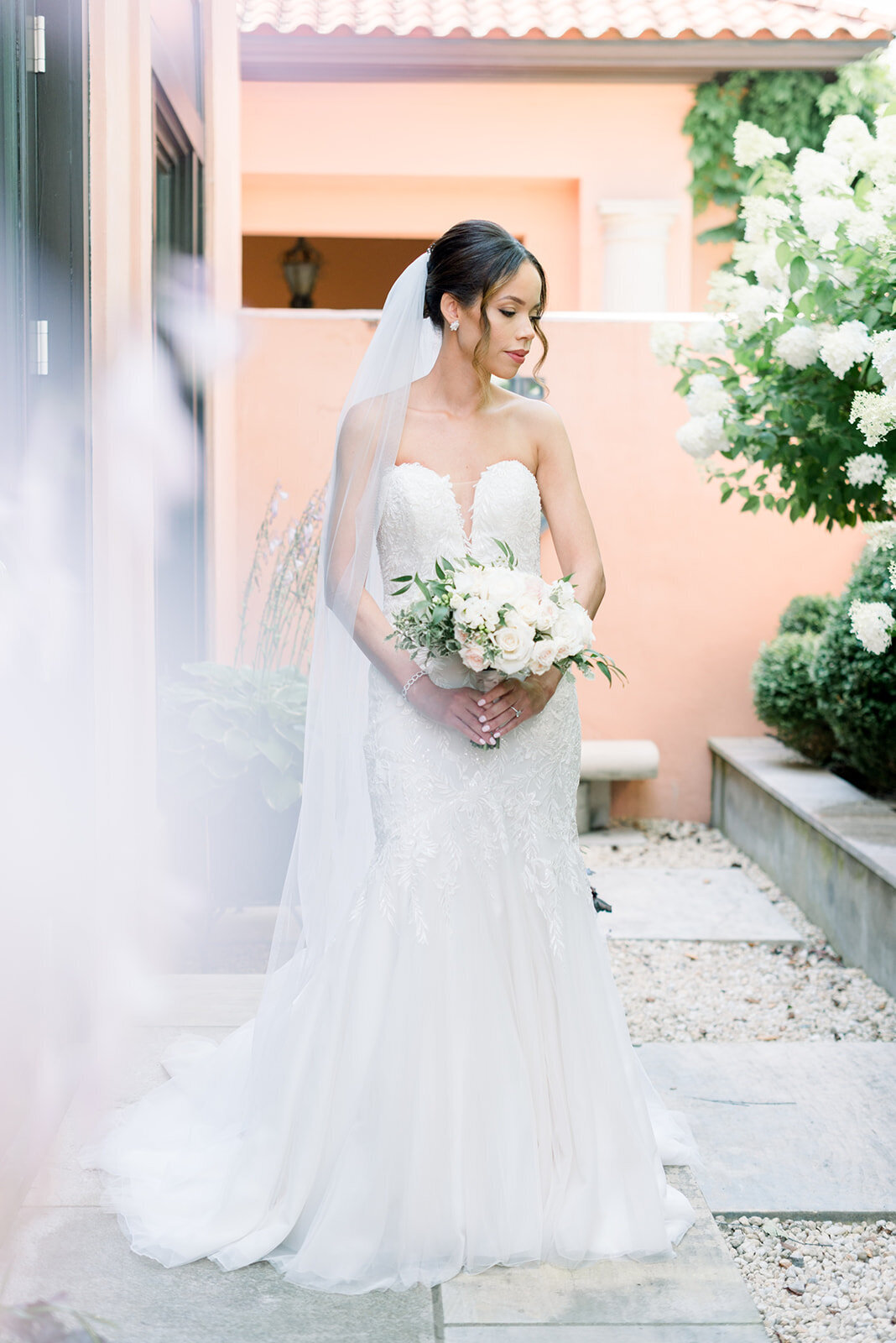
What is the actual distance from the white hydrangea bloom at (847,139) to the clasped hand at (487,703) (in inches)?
94.1

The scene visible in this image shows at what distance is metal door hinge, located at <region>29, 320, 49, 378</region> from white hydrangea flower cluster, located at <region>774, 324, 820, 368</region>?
227 cm

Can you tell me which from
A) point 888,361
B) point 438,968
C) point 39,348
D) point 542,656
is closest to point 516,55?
point 888,361

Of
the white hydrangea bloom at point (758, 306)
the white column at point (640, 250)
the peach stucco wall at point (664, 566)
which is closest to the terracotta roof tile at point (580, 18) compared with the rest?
the white column at point (640, 250)

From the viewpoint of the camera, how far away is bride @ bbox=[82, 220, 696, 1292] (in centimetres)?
259

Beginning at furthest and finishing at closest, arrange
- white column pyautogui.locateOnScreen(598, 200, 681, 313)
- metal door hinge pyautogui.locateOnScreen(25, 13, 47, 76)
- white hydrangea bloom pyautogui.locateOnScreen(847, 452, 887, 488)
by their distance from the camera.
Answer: white column pyautogui.locateOnScreen(598, 200, 681, 313) < white hydrangea bloom pyautogui.locateOnScreen(847, 452, 887, 488) < metal door hinge pyautogui.locateOnScreen(25, 13, 47, 76)

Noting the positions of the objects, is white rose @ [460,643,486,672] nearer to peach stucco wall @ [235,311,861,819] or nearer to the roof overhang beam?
peach stucco wall @ [235,311,861,819]

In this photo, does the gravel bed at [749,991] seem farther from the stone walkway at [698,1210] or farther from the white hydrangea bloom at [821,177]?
the white hydrangea bloom at [821,177]

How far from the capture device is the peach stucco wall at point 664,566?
7.25 metres

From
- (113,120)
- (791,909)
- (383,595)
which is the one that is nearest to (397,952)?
(383,595)

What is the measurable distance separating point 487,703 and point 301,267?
866cm

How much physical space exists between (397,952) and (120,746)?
1461 millimetres

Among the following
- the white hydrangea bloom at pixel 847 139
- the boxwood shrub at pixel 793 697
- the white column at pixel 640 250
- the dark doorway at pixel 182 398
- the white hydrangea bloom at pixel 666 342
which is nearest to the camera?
the white hydrangea bloom at pixel 847 139

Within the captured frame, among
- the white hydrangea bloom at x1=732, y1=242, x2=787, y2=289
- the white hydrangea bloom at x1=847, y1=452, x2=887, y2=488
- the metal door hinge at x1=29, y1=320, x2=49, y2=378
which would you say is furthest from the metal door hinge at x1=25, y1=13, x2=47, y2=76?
the white hydrangea bloom at x1=847, y1=452, x2=887, y2=488

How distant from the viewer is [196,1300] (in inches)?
96.4
